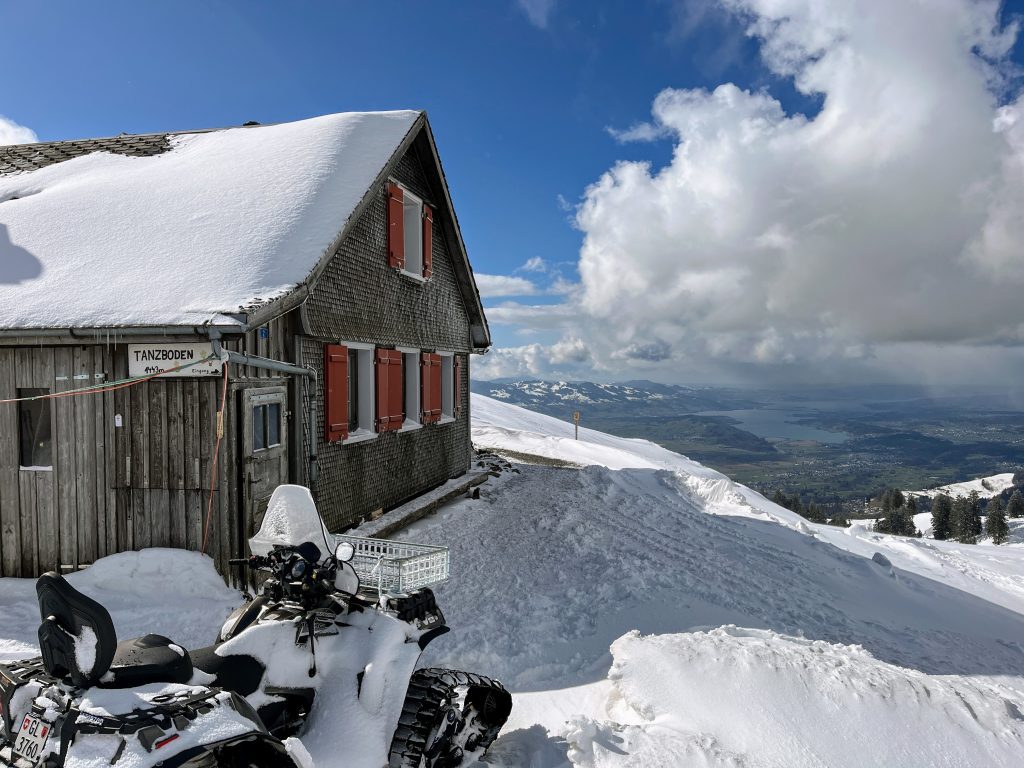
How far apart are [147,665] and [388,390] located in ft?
26.3

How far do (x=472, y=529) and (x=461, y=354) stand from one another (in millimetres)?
5411

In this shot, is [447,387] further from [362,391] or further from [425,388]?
[362,391]

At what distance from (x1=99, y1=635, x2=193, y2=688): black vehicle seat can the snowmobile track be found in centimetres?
128

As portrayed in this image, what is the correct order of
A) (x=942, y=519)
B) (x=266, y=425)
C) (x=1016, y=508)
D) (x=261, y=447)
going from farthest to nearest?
1. (x=1016, y=508)
2. (x=942, y=519)
3. (x=266, y=425)
4. (x=261, y=447)

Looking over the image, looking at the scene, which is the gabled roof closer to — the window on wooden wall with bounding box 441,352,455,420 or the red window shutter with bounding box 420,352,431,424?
the red window shutter with bounding box 420,352,431,424

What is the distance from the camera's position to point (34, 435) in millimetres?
6871

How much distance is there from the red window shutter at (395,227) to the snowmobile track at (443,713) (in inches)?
300

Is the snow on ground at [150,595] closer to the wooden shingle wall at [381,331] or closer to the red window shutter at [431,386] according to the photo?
the wooden shingle wall at [381,331]

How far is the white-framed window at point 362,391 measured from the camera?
9.80m

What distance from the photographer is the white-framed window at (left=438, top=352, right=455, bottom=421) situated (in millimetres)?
13383

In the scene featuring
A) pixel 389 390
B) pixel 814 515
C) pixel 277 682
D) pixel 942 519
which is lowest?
pixel 942 519

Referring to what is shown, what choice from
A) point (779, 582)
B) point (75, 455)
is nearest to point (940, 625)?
point (779, 582)

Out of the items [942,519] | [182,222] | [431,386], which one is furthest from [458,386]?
[942,519]

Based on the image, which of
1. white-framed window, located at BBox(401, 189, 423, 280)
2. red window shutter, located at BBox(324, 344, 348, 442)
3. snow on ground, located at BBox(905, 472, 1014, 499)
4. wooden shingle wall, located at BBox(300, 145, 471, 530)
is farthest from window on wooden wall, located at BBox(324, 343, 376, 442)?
snow on ground, located at BBox(905, 472, 1014, 499)
